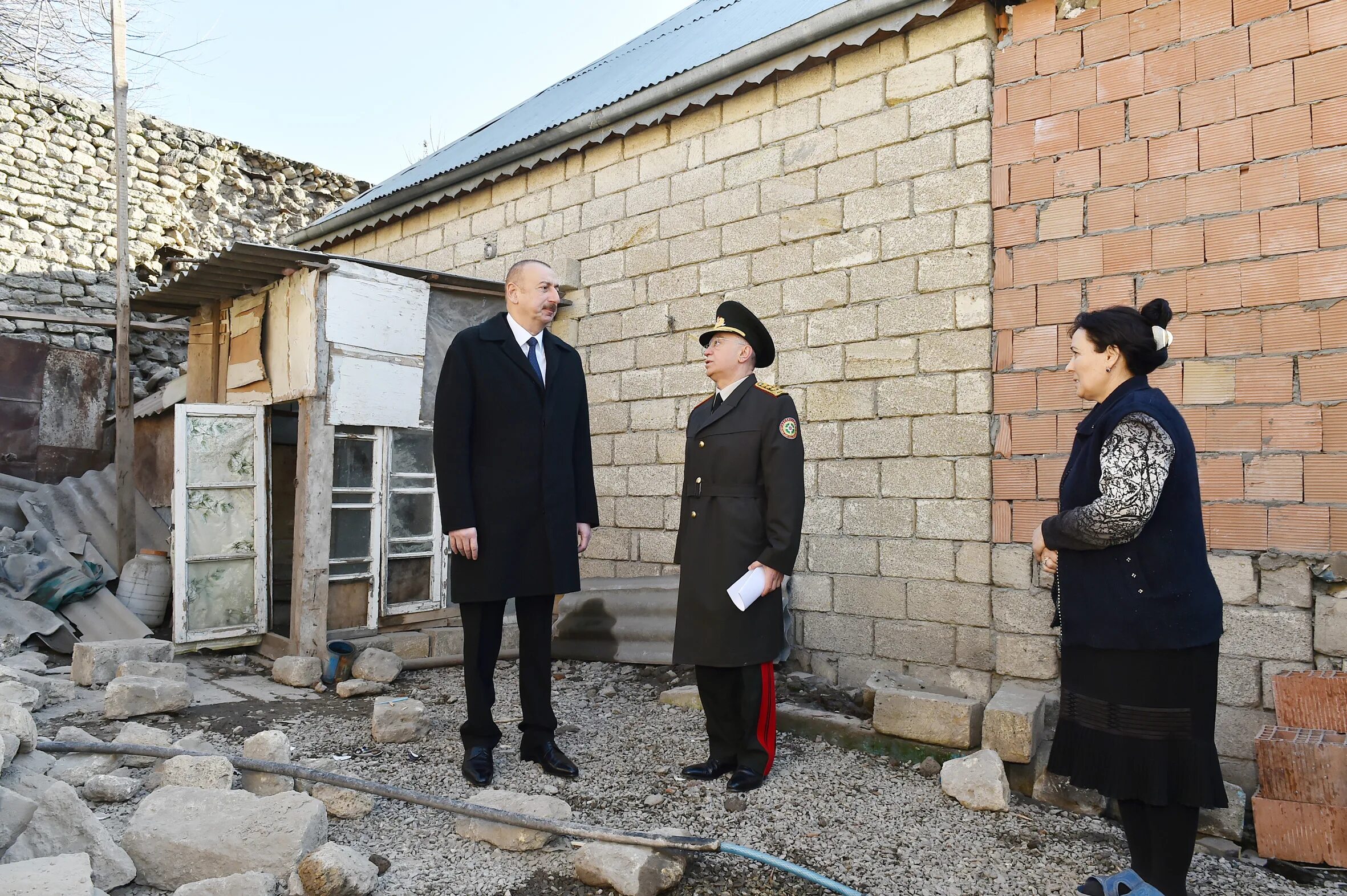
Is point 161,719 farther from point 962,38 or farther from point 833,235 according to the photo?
point 962,38

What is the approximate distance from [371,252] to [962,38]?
5.66 m

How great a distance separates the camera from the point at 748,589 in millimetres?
3223

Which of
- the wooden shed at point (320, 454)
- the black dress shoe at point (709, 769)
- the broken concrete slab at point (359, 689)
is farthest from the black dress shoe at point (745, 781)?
the wooden shed at point (320, 454)

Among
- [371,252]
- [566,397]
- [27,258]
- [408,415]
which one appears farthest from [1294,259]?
[27,258]

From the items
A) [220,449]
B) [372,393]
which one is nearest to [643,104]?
[372,393]

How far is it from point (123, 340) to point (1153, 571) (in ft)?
25.3

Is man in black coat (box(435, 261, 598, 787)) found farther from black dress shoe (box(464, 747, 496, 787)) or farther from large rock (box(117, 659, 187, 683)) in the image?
large rock (box(117, 659, 187, 683))

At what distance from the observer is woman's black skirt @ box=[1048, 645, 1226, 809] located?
220 centimetres

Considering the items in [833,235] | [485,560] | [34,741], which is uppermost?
[833,235]

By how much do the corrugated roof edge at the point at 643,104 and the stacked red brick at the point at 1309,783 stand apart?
344 cm

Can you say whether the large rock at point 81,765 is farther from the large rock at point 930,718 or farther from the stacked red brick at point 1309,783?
the stacked red brick at point 1309,783

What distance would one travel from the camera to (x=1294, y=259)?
3428 millimetres

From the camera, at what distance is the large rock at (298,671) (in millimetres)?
5066

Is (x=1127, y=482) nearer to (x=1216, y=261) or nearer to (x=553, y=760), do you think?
(x=1216, y=261)
